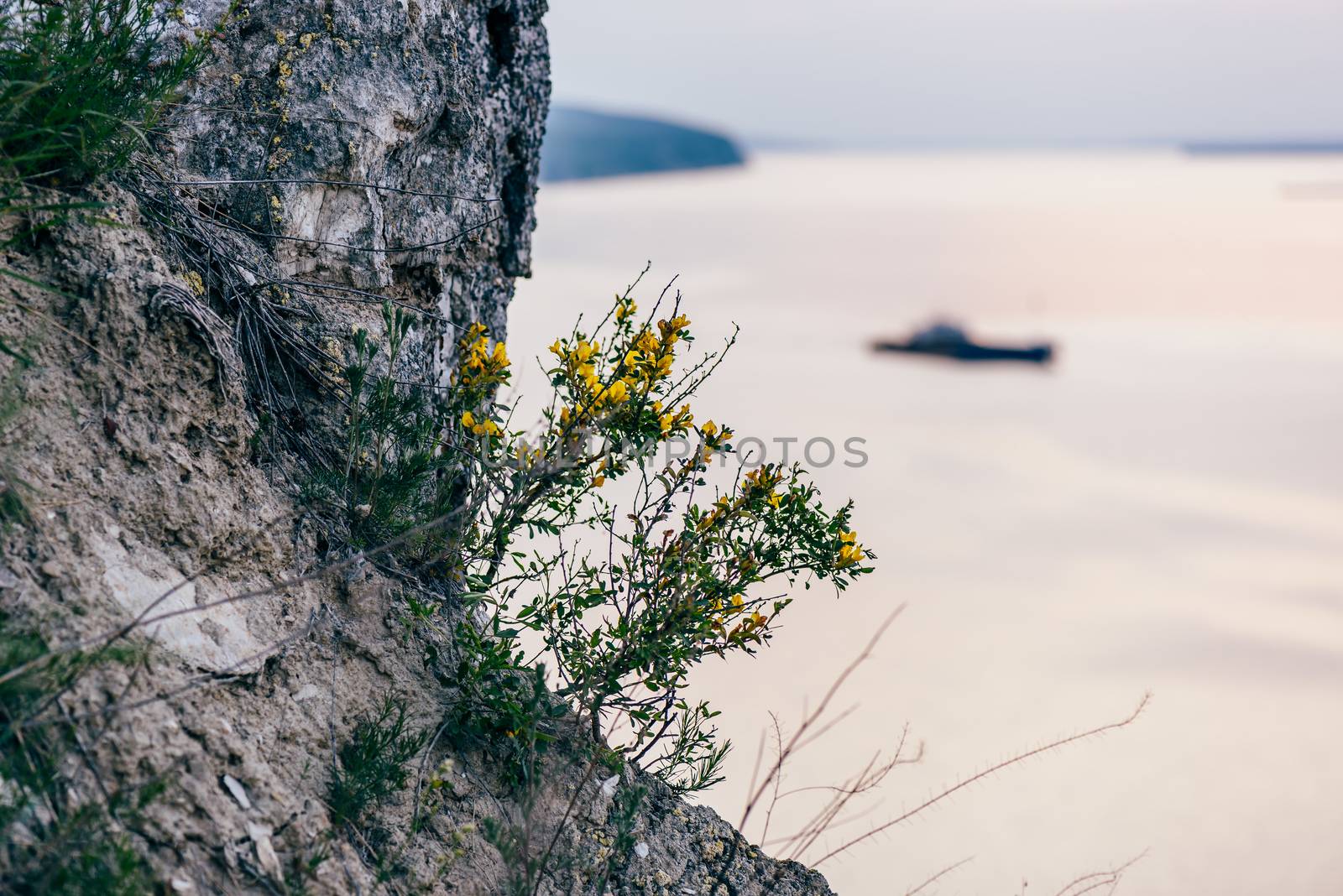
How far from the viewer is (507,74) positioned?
376 centimetres

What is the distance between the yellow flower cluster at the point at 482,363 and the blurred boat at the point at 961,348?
561 inches

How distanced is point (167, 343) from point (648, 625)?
51.6 inches

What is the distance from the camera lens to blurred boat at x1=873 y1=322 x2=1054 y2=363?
55.4 ft

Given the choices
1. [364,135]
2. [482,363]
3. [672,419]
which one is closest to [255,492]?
[482,363]

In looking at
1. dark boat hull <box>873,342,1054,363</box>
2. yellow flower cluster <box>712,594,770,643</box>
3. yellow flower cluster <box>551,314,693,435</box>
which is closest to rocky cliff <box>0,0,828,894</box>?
yellow flower cluster <box>712,594,770,643</box>

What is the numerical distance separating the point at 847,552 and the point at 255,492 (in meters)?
1.49

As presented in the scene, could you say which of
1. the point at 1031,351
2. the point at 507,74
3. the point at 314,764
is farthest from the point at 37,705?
the point at 1031,351

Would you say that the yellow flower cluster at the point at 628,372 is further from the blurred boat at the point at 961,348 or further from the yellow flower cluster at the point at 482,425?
the blurred boat at the point at 961,348

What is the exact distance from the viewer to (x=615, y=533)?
2.93 m

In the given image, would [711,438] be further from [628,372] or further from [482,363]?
[482,363]

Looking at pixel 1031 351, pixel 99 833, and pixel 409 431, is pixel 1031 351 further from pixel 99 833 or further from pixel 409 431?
pixel 99 833

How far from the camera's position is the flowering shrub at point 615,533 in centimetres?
270

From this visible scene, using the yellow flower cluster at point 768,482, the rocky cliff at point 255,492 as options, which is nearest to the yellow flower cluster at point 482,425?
the rocky cliff at point 255,492

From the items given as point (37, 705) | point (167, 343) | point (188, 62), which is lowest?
point (37, 705)
